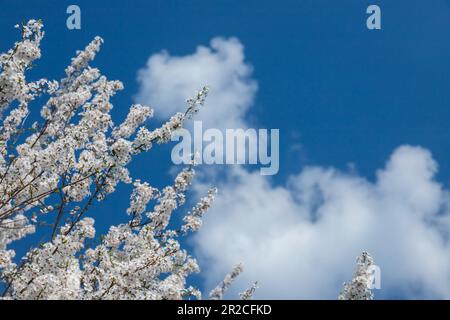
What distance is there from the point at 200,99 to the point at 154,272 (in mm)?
4108

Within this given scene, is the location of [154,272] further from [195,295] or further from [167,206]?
[167,206]

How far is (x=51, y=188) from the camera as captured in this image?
11.8 metres

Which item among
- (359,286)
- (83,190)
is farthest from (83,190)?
(359,286)

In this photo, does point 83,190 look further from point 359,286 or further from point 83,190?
point 359,286

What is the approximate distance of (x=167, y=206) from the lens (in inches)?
554

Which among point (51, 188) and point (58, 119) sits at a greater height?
point (58, 119)
